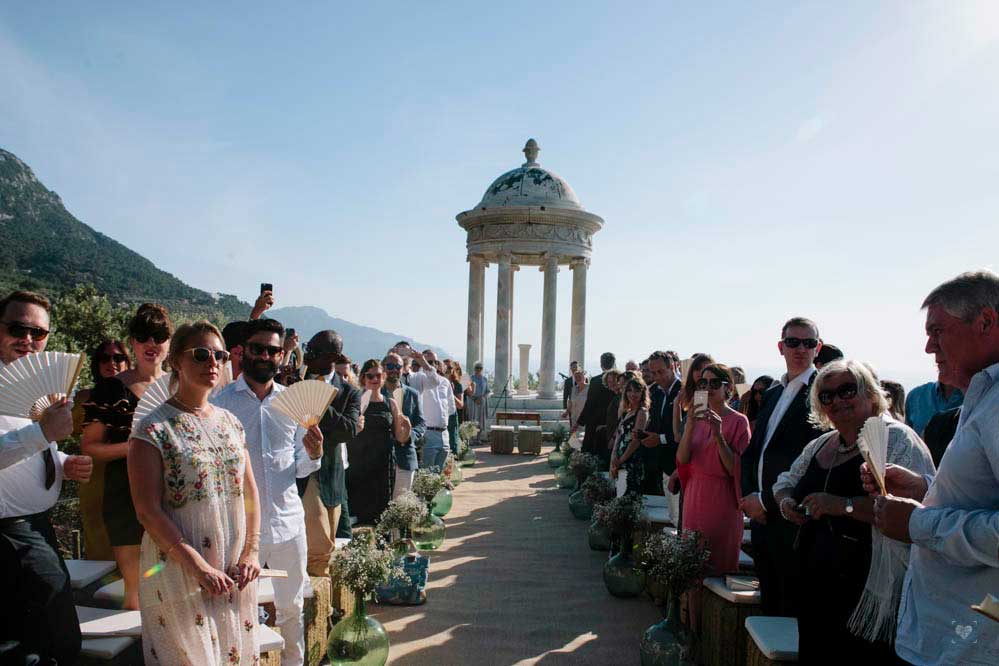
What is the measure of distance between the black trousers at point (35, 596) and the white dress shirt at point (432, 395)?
24.0 feet

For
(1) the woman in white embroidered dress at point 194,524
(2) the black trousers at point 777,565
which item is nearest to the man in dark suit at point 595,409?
(2) the black trousers at point 777,565

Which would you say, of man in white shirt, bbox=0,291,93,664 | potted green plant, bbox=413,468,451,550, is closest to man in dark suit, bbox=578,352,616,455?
potted green plant, bbox=413,468,451,550

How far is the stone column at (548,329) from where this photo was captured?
2077 cm

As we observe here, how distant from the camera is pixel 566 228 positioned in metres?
20.4

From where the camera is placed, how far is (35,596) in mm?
2973

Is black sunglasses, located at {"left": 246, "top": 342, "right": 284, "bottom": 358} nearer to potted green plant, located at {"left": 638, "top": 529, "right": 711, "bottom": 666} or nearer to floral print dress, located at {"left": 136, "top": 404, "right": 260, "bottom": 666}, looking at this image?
floral print dress, located at {"left": 136, "top": 404, "right": 260, "bottom": 666}

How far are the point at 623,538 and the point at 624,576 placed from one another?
399mm

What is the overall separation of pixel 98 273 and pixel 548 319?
4783 cm

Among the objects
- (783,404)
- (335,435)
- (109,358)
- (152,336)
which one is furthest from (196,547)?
(783,404)

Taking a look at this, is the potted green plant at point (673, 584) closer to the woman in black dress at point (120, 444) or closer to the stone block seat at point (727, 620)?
the stone block seat at point (727, 620)

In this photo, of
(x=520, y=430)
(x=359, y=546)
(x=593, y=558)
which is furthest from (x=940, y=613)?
(x=520, y=430)

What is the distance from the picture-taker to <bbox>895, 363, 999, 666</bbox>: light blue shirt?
2.16 metres

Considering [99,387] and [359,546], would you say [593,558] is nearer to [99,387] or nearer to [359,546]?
[359,546]

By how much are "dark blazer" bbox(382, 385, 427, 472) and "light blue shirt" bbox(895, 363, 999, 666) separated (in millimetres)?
6142
